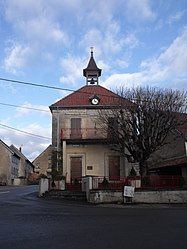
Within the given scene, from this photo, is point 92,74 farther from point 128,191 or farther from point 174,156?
point 128,191

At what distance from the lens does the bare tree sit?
26.7 meters

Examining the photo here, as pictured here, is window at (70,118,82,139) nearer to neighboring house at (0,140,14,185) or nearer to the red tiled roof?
the red tiled roof

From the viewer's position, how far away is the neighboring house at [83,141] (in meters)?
31.1

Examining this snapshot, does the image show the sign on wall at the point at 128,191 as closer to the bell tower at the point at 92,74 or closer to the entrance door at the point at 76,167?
the entrance door at the point at 76,167

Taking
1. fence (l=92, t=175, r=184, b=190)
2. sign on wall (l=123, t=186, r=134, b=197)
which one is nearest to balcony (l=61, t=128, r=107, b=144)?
fence (l=92, t=175, r=184, b=190)

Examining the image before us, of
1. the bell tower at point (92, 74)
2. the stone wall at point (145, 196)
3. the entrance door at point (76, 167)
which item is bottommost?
the stone wall at point (145, 196)

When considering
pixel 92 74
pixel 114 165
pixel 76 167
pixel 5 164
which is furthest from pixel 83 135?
pixel 5 164

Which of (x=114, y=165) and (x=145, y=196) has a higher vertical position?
(x=114, y=165)

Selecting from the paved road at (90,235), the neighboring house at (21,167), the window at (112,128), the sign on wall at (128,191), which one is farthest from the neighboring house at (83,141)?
the neighboring house at (21,167)

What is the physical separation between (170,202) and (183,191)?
1.12m

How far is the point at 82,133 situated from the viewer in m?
31.9

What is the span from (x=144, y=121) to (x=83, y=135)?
23.0 feet

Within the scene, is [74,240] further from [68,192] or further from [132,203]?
[68,192]

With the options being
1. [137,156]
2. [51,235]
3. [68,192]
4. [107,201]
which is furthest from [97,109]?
[51,235]
